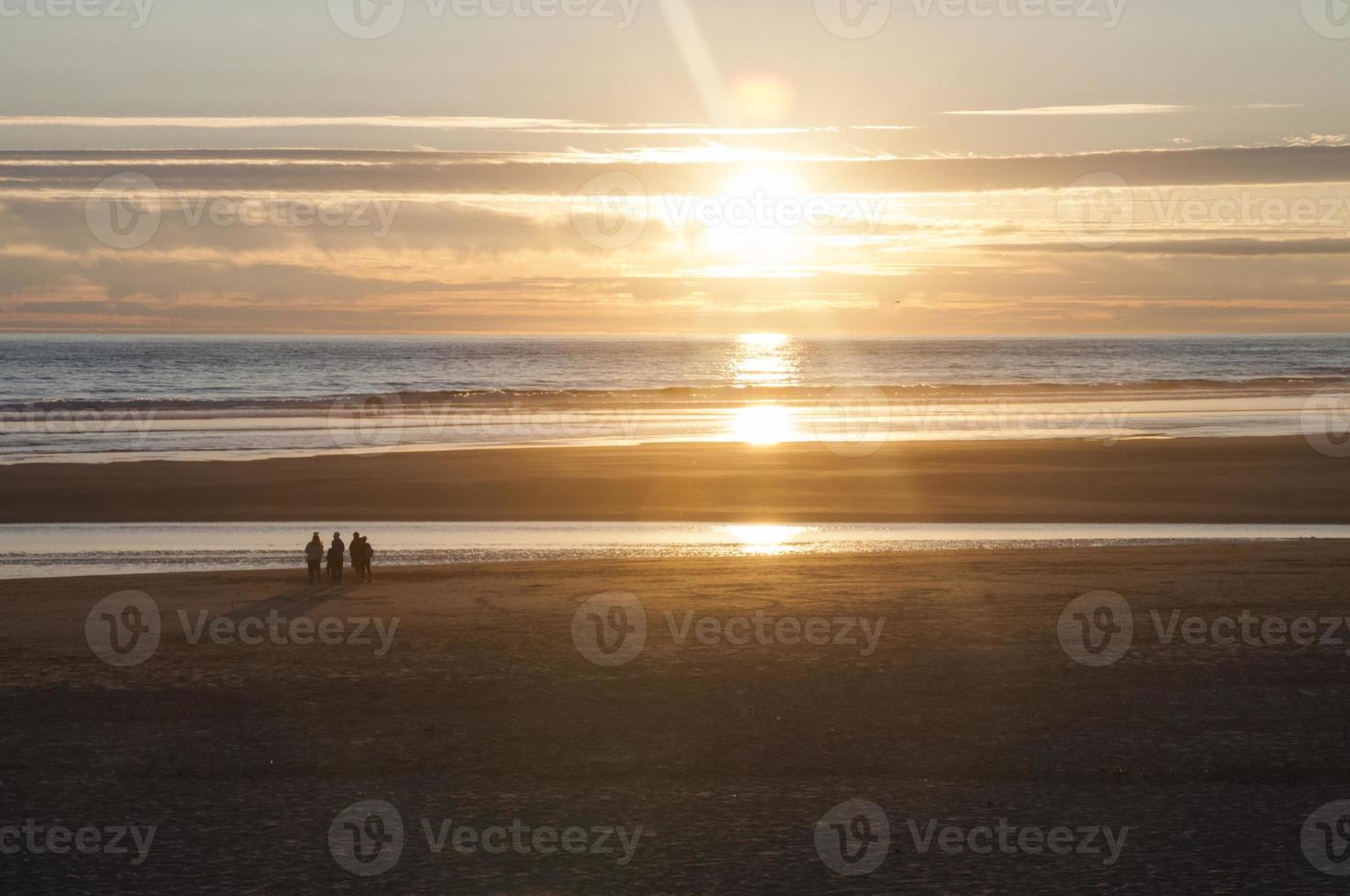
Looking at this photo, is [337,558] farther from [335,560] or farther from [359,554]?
[359,554]

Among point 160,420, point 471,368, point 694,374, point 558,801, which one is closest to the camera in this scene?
point 558,801

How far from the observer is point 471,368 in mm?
134500

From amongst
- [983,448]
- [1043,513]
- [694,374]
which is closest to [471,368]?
[694,374]

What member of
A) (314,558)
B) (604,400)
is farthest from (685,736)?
(604,400)

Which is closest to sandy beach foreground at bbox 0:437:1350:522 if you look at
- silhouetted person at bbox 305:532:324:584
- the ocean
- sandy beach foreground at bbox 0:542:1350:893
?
the ocean

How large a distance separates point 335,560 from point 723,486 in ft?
56.0

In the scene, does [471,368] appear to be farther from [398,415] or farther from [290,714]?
[290,714]

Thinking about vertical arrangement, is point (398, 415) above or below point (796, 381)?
below

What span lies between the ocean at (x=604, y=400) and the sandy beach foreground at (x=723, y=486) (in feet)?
18.0

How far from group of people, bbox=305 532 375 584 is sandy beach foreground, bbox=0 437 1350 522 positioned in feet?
33.1

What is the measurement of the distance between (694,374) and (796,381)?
1517 centimetres

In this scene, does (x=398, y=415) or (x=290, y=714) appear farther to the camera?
(x=398, y=415)

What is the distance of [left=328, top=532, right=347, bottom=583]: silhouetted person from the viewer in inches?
900

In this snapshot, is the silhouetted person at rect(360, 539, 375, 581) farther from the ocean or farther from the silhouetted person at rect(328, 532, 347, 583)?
the ocean
